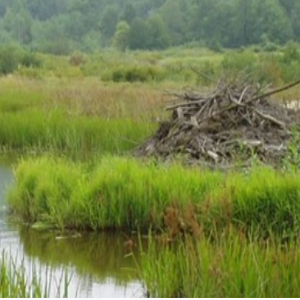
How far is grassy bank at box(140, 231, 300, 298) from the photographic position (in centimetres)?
663

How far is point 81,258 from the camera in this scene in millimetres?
9969

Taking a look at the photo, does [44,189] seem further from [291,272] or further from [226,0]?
[226,0]

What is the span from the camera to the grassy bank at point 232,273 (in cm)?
663

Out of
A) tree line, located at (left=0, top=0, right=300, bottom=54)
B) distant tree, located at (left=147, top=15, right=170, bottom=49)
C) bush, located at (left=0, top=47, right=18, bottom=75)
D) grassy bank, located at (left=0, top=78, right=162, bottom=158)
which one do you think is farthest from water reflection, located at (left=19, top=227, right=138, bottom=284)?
distant tree, located at (left=147, top=15, right=170, bottom=49)

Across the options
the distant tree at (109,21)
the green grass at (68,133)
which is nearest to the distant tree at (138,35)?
the distant tree at (109,21)

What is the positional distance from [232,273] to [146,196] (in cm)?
401

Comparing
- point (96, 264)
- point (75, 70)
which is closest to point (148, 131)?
point (96, 264)

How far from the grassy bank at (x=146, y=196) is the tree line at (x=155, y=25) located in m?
61.0

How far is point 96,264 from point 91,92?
13121mm

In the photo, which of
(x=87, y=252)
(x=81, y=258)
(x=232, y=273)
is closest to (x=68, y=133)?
(x=87, y=252)

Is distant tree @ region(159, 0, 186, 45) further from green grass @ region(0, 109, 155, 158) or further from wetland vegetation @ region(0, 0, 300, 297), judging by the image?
green grass @ region(0, 109, 155, 158)

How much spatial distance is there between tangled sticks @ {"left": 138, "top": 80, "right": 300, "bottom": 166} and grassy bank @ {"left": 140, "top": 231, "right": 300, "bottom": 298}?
5.23 metres

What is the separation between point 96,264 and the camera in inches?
386

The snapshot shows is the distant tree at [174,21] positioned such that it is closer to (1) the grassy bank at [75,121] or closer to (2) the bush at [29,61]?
(2) the bush at [29,61]
